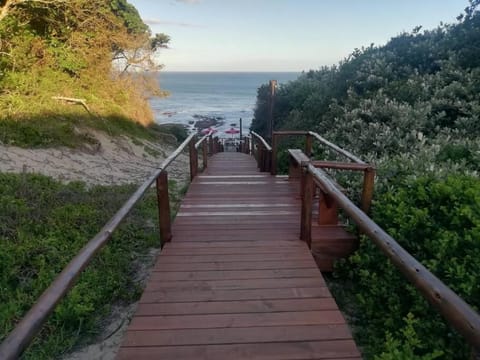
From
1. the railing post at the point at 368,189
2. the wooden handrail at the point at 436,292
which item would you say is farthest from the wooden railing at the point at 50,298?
the railing post at the point at 368,189

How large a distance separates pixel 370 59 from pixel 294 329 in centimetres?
889

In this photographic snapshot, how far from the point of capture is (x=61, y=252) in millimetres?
3865

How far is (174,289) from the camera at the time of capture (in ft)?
8.70

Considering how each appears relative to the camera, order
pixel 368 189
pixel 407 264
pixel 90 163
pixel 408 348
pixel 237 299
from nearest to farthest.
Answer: pixel 407 264 < pixel 408 348 < pixel 237 299 < pixel 368 189 < pixel 90 163

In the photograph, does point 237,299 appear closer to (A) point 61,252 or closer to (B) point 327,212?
(B) point 327,212

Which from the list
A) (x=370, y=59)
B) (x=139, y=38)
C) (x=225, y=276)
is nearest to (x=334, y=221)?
(x=225, y=276)

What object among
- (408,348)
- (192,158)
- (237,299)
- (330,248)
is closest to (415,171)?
(330,248)

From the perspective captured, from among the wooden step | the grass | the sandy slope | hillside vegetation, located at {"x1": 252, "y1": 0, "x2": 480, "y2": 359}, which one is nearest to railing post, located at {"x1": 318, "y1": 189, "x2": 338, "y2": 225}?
the wooden step

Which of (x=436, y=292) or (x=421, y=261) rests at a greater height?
(x=436, y=292)

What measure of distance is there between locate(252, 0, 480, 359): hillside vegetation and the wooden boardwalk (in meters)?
0.43

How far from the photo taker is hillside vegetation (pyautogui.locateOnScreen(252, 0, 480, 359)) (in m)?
2.34

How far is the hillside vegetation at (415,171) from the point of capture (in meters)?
2.34

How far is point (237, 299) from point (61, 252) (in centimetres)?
232

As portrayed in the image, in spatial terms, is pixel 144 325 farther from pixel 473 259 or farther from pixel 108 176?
pixel 108 176
